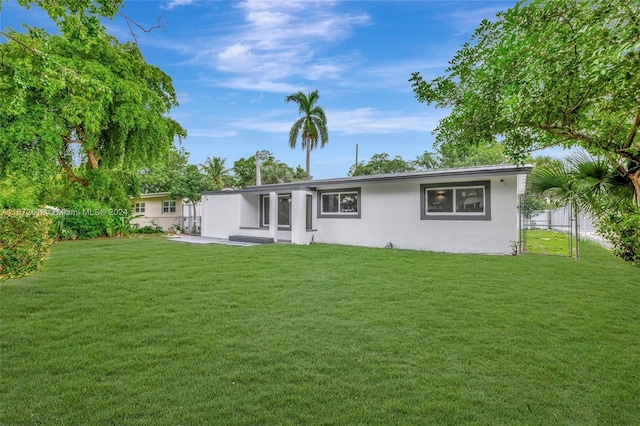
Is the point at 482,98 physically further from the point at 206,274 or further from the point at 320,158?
the point at 320,158

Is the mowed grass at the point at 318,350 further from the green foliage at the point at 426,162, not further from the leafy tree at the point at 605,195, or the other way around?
the green foliage at the point at 426,162

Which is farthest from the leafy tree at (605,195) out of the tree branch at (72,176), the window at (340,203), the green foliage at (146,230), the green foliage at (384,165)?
the green foliage at (384,165)

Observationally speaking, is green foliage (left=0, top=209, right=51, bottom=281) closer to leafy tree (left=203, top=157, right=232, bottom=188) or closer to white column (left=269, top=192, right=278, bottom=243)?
white column (left=269, top=192, right=278, bottom=243)

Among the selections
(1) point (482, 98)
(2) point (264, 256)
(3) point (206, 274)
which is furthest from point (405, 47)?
(3) point (206, 274)

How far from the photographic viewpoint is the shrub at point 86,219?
15.0 meters

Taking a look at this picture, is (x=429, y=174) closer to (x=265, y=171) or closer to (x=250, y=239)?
(x=250, y=239)

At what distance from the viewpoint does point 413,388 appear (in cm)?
276

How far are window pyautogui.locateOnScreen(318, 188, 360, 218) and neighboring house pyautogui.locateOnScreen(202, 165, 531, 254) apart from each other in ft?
0.13

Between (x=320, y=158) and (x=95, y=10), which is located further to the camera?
(x=320, y=158)

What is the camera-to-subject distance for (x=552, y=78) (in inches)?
115

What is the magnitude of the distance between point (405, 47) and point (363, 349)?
867 cm

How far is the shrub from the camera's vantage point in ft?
49.2

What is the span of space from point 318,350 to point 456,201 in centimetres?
920

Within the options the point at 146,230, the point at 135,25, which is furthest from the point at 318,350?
the point at 146,230
